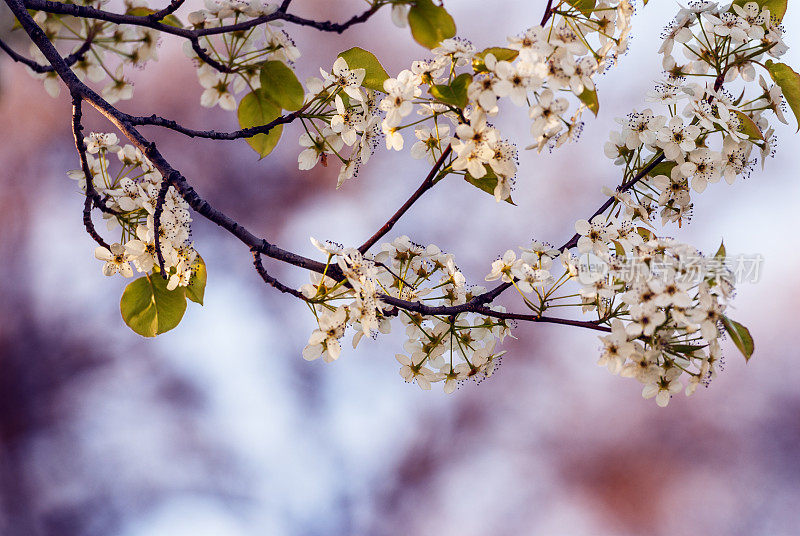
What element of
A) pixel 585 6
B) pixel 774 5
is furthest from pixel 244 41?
pixel 774 5

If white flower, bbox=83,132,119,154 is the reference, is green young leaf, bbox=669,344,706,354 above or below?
below

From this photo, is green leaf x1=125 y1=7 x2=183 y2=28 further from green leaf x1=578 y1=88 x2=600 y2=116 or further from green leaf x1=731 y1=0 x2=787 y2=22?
green leaf x1=731 y1=0 x2=787 y2=22

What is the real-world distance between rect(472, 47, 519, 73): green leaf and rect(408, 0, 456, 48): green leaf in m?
0.04

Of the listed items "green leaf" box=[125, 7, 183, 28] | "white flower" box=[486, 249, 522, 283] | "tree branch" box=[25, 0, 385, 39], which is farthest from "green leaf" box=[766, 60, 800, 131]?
"green leaf" box=[125, 7, 183, 28]

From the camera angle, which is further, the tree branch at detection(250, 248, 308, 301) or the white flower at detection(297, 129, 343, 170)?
the white flower at detection(297, 129, 343, 170)

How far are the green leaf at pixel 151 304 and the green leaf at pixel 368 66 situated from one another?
266mm

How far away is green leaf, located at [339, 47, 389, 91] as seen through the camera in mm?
645

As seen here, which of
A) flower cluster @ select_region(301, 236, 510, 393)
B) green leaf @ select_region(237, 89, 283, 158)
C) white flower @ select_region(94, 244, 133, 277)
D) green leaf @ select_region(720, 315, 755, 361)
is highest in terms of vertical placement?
green leaf @ select_region(237, 89, 283, 158)

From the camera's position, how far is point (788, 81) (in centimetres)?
68

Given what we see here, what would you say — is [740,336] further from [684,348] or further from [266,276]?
[266,276]

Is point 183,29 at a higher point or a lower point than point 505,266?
higher

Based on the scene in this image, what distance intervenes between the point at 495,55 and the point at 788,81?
1.15 feet

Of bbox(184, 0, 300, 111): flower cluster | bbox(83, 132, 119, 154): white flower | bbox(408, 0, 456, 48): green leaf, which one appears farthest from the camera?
bbox(83, 132, 119, 154): white flower

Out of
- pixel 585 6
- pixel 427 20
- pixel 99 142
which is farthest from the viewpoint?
pixel 99 142
